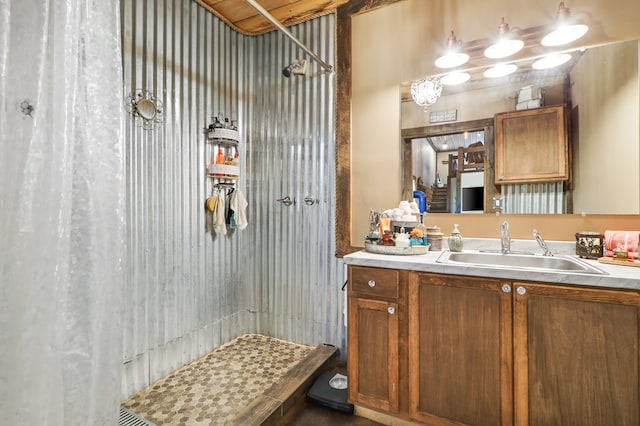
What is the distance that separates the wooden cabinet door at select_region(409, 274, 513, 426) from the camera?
144 cm

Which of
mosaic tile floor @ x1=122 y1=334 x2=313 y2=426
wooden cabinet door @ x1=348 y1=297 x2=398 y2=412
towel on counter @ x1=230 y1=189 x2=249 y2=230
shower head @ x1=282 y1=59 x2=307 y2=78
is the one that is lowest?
mosaic tile floor @ x1=122 y1=334 x2=313 y2=426

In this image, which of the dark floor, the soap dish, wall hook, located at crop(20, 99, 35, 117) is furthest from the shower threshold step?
wall hook, located at crop(20, 99, 35, 117)

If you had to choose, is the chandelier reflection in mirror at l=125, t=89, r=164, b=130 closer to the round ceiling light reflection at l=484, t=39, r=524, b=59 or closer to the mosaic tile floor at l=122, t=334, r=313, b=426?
the mosaic tile floor at l=122, t=334, r=313, b=426

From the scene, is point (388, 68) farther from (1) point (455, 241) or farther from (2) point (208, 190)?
(2) point (208, 190)

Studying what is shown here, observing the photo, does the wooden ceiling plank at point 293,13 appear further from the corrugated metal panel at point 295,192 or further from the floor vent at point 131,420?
the floor vent at point 131,420

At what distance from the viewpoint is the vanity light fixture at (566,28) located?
70.1 inches

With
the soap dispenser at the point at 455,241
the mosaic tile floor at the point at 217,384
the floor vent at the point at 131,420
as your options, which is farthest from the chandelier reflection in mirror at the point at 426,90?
the floor vent at the point at 131,420

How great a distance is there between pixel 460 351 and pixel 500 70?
177 cm

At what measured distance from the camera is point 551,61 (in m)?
1.87

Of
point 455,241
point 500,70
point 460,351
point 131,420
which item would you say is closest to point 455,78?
point 500,70

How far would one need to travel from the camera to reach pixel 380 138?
2393 millimetres

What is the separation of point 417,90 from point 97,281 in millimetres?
2242

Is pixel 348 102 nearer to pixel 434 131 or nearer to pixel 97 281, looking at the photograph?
pixel 434 131

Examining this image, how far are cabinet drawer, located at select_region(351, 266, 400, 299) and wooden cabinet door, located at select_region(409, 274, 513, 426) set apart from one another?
0.11 meters
